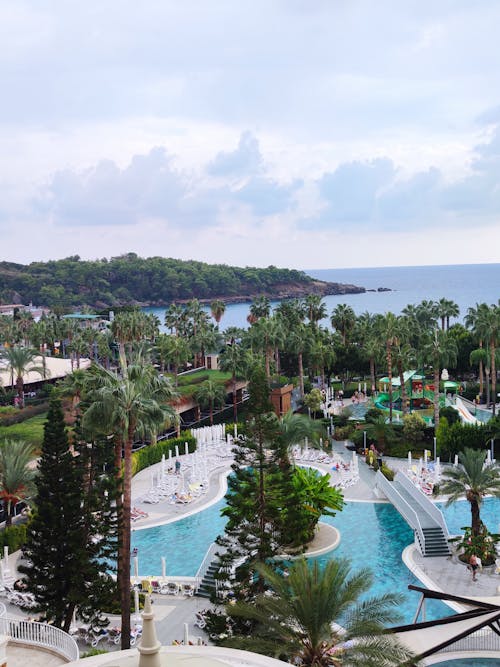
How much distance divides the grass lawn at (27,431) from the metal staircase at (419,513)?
59.0 ft

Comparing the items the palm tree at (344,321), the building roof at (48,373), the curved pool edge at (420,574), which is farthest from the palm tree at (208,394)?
the curved pool edge at (420,574)

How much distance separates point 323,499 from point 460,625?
31.4ft

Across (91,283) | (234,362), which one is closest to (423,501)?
(234,362)

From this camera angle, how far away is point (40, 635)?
13.5 meters

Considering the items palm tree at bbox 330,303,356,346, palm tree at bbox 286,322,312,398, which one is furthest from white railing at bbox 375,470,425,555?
palm tree at bbox 330,303,356,346

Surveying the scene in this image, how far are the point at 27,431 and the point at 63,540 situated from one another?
1941cm

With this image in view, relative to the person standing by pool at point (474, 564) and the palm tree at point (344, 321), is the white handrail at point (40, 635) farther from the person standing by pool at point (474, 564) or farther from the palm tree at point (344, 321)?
the palm tree at point (344, 321)

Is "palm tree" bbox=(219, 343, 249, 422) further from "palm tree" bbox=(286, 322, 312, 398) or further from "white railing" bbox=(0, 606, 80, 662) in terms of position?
"white railing" bbox=(0, 606, 80, 662)

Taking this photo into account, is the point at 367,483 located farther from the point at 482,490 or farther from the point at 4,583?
the point at 4,583

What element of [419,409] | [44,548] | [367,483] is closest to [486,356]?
[419,409]

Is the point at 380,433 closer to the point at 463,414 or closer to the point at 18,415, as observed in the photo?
the point at 463,414

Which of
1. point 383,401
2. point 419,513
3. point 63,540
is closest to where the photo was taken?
point 63,540

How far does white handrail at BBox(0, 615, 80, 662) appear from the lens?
1314 centimetres

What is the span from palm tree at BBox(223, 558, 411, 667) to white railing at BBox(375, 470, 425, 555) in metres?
12.1
